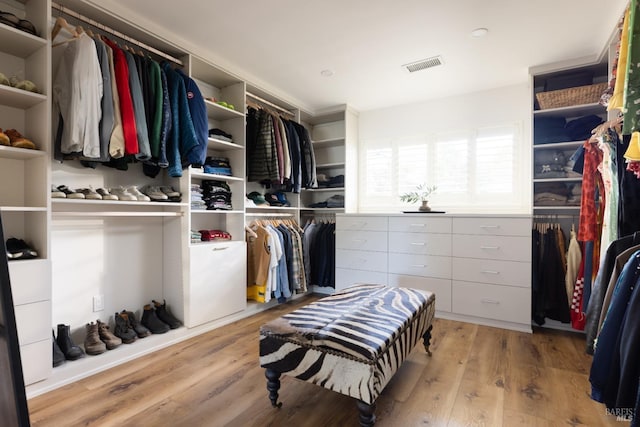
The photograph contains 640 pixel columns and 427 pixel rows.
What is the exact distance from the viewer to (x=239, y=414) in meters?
A: 1.57

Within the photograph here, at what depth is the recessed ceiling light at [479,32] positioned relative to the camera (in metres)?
2.20

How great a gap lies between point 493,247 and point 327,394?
6.27 ft

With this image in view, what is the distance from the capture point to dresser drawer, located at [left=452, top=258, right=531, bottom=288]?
8.69 feet

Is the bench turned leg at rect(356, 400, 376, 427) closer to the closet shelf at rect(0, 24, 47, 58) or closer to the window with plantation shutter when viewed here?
the closet shelf at rect(0, 24, 47, 58)

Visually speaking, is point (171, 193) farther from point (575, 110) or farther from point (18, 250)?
point (575, 110)

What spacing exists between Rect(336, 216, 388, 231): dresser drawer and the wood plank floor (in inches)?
49.9

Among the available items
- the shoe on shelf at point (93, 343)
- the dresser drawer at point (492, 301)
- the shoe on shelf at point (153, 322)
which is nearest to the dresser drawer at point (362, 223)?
the dresser drawer at point (492, 301)

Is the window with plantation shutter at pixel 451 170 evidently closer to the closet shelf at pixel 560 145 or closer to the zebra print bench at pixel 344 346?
the closet shelf at pixel 560 145

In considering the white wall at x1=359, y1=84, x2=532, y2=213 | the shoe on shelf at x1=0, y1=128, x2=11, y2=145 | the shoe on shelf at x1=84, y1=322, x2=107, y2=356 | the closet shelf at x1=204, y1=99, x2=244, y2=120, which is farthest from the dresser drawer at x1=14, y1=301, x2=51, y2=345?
the white wall at x1=359, y1=84, x2=532, y2=213

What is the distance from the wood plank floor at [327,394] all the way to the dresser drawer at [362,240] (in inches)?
45.1

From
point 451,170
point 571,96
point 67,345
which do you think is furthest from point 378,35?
point 67,345

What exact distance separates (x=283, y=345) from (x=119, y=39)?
240cm

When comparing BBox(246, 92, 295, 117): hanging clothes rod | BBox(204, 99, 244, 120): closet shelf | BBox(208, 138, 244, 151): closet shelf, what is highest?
BBox(246, 92, 295, 117): hanging clothes rod

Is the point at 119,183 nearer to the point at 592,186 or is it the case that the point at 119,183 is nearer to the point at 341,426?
the point at 341,426
